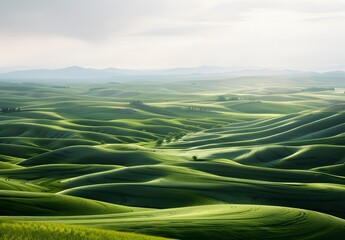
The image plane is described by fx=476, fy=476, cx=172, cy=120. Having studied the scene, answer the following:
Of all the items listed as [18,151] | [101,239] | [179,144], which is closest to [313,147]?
[179,144]

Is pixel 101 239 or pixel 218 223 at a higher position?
pixel 101 239

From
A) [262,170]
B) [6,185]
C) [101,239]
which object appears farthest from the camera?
[262,170]

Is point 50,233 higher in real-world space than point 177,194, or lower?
higher

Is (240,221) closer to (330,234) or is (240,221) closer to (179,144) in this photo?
(330,234)

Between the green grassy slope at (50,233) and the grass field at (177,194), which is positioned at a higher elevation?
the green grassy slope at (50,233)

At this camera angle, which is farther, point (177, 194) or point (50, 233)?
point (177, 194)

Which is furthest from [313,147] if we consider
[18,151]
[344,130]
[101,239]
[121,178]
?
[101,239]

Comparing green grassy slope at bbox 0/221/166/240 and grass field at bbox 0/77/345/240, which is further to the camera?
grass field at bbox 0/77/345/240

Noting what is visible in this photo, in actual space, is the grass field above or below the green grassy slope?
below

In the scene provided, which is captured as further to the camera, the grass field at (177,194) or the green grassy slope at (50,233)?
the grass field at (177,194)

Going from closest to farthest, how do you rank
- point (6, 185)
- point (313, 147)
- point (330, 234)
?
point (330, 234), point (6, 185), point (313, 147)

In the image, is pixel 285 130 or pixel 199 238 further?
pixel 285 130
